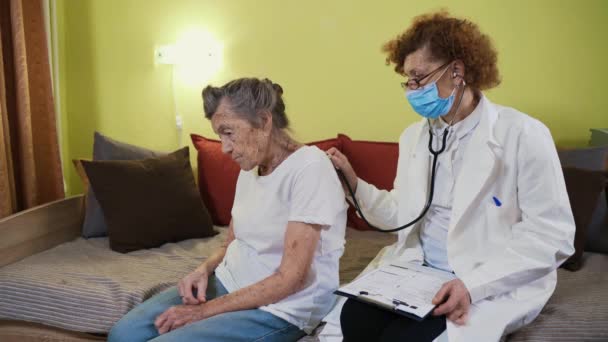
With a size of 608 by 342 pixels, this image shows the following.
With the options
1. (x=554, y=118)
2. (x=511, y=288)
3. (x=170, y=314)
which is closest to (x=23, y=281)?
(x=170, y=314)

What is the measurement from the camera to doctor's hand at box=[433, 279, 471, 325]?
121cm

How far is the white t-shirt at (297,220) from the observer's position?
1350mm

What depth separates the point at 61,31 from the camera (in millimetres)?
2900

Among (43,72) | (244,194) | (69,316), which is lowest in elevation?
(69,316)

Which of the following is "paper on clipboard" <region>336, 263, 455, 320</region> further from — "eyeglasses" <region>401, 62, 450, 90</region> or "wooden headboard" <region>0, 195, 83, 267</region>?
"wooden headboard" <region>0, 195, 83, 267</region>

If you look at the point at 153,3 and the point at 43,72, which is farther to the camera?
the point at 153,3

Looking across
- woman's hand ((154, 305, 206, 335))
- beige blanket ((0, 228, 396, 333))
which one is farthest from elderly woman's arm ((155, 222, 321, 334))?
beige blanket ((0, 228, 396, 333))

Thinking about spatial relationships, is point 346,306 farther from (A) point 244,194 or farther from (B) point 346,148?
(B) point 346,148

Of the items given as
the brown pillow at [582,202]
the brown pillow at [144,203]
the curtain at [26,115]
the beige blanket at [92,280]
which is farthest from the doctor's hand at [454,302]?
the curtain at [26,115]

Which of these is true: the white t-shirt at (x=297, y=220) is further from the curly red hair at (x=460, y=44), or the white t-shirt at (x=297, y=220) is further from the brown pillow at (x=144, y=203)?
the brown pillow at (x=144, y=203)

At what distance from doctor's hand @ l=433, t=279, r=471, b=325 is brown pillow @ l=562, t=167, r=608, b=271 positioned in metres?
0.79

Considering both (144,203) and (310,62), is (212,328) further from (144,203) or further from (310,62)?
(310,62)

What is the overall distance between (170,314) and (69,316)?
505 mm

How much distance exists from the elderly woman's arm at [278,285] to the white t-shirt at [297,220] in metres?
0.03
